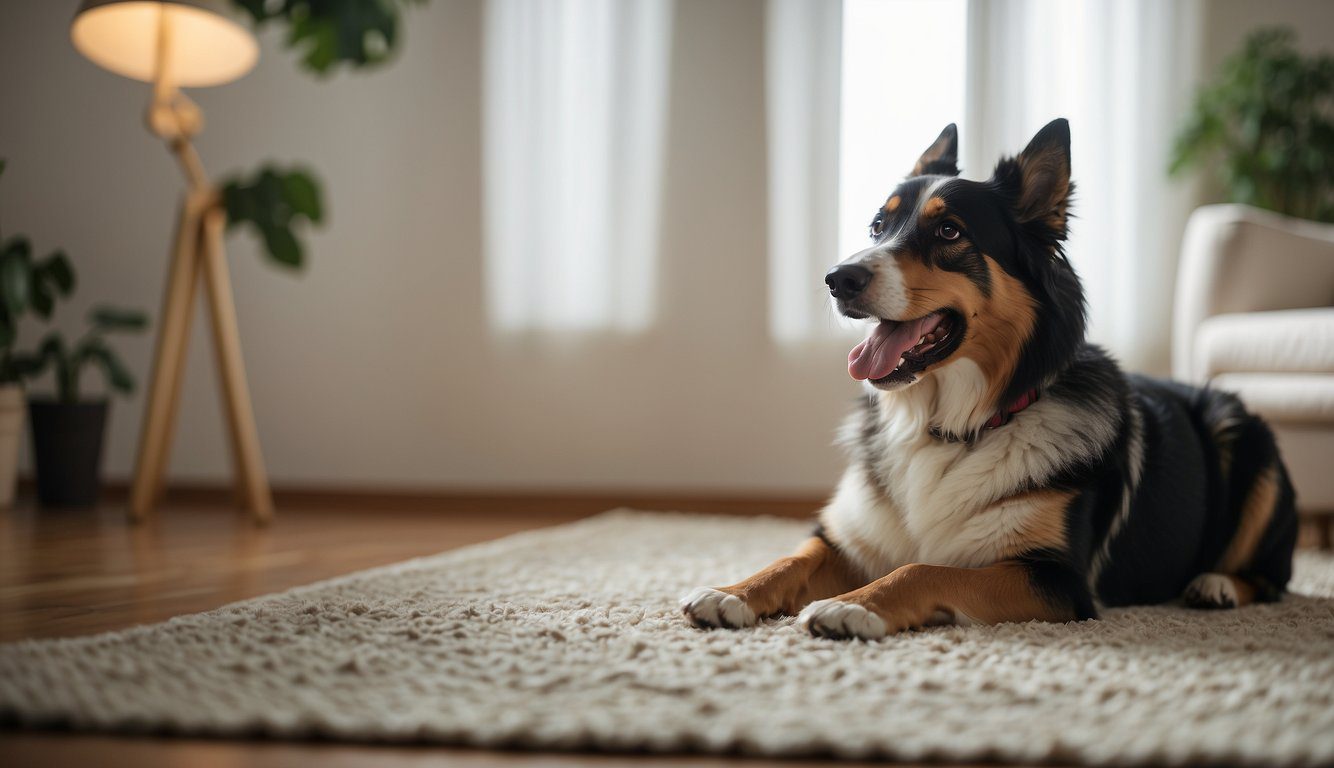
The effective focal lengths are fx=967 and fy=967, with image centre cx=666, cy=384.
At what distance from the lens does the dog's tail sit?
6.27 ft

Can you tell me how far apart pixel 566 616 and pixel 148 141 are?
3860 mm

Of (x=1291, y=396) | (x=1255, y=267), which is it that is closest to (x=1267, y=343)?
(x=1291, y=396)

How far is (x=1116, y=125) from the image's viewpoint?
4031mm

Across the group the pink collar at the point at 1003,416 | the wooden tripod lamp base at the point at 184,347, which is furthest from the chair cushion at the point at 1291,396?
the wooden tripod lamp base at the point at 184,347

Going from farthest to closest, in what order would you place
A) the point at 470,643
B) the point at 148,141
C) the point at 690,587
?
the point at 148,141, the point at 690,587, the point at 470,643

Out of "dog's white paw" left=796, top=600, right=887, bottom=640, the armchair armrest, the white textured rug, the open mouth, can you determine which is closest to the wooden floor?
the white textured rug

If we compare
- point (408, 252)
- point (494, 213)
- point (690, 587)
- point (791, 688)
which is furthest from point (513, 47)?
point (791, 688)

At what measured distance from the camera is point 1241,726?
0.99m

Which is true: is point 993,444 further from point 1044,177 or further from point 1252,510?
point 1252,510

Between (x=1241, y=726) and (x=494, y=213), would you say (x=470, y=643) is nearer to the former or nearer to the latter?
(x=1241, y=726)

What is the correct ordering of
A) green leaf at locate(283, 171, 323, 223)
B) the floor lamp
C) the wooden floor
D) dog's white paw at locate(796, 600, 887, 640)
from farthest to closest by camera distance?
green leaf at locate(283, 171, 323, 223) < the floor lamp < dog's white paw at locate(796, 600, 887, 640) < the wooden floor

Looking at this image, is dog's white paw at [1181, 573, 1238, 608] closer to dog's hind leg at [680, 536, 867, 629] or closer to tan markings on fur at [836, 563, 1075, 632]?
tan markings on fur at [836, 563, 1075, 632]

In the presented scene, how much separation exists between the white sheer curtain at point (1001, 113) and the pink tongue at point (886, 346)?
2367 millimetres

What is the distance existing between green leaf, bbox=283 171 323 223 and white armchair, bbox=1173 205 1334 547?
2999 millimetres
